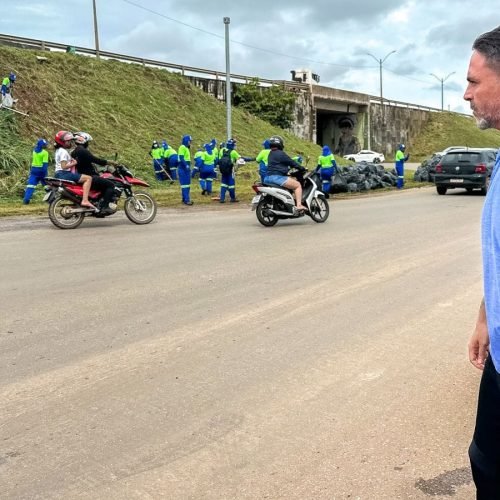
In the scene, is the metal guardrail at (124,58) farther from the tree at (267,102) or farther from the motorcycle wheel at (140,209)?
the motorcycle wheel at (140,209)

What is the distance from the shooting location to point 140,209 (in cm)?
1334

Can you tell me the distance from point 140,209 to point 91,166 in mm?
1370

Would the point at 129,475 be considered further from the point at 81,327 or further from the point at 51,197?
the point at 51,197

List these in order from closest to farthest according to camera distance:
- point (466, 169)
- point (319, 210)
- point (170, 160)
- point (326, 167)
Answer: point (319, 210) → point (466, 169) → point (326, 167) → point (170, 160)

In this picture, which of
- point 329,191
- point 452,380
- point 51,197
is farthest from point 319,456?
point 329,191

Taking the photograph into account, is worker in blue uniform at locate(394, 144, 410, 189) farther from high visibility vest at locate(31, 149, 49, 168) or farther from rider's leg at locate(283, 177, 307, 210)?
high visibility vest at locate(31, 149, 49, 168)

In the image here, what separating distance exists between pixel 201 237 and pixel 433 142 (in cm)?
6271

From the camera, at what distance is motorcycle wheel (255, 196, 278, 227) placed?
504 inches

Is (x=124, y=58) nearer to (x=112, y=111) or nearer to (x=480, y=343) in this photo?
(x=112, y=111)

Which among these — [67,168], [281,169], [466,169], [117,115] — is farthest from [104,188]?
[117,115]

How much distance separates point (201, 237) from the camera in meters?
11.3

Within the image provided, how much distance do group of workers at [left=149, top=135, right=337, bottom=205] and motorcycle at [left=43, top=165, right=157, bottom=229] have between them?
3.40 metres

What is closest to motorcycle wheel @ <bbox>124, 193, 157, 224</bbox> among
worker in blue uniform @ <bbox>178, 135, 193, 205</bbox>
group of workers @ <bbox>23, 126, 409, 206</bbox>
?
group of workers @ <bbox>23, 126, 409, 206</bbox>

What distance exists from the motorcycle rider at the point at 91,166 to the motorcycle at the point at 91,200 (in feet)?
0.28
